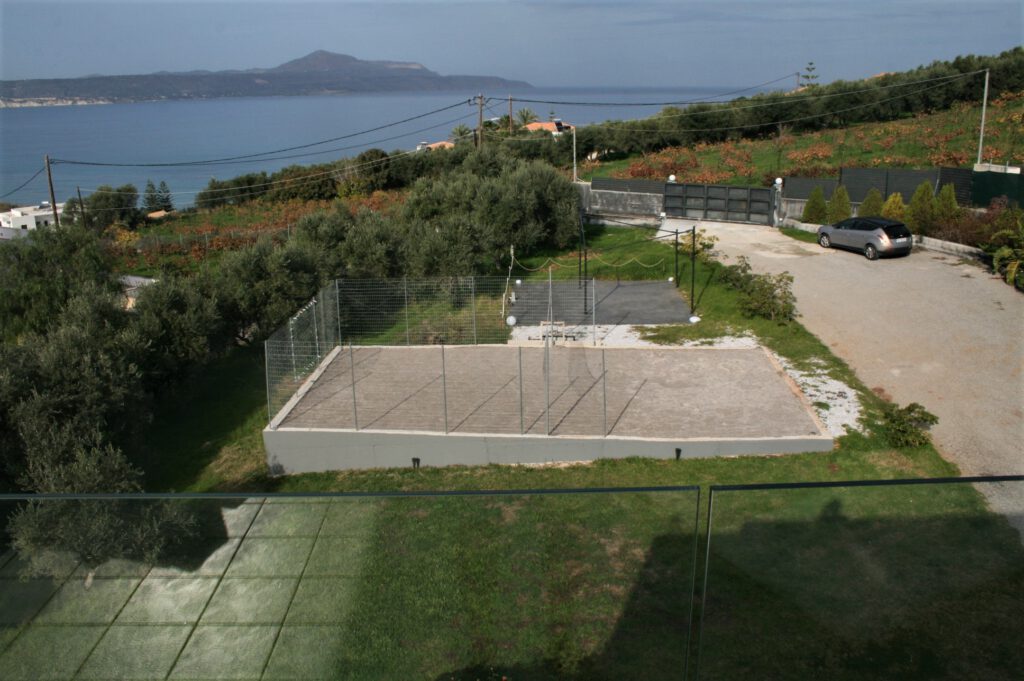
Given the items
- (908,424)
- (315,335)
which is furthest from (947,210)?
(315,335)

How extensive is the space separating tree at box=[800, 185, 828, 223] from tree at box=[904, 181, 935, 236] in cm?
287

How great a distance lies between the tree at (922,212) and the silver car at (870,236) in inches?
79.3

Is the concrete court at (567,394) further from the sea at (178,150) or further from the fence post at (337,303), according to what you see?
the sea at (178,150)

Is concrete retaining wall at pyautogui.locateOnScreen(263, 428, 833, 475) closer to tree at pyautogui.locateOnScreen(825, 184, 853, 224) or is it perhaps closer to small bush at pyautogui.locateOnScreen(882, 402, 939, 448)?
small bush at pyautogui.locateOnScreen(882, 402, 939, 448)

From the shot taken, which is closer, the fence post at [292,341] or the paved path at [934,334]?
the paved path at [934,334]

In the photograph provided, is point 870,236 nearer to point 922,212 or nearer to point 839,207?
point 922,212

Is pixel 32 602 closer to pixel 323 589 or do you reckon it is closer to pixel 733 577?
pixel 323 589

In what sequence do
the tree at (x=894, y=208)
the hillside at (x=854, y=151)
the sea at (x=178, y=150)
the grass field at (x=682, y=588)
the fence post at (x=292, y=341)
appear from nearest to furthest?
the grass field at (x=682, y=588) < the fence post at (x=292, y=341) < the tree at (x=894, y=208) < the hillside at (x=854, y=151) < the sea at (x=178, y=150)

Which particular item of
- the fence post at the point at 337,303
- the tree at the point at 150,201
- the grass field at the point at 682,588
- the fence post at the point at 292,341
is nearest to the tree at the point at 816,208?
the fence post at the point at 337,303

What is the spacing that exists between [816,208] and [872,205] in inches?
72.8

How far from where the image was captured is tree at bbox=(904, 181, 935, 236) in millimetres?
25578

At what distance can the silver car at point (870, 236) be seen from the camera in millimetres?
23688

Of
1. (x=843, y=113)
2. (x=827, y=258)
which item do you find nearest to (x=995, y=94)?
(x=843, y=113)

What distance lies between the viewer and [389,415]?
14578mm
